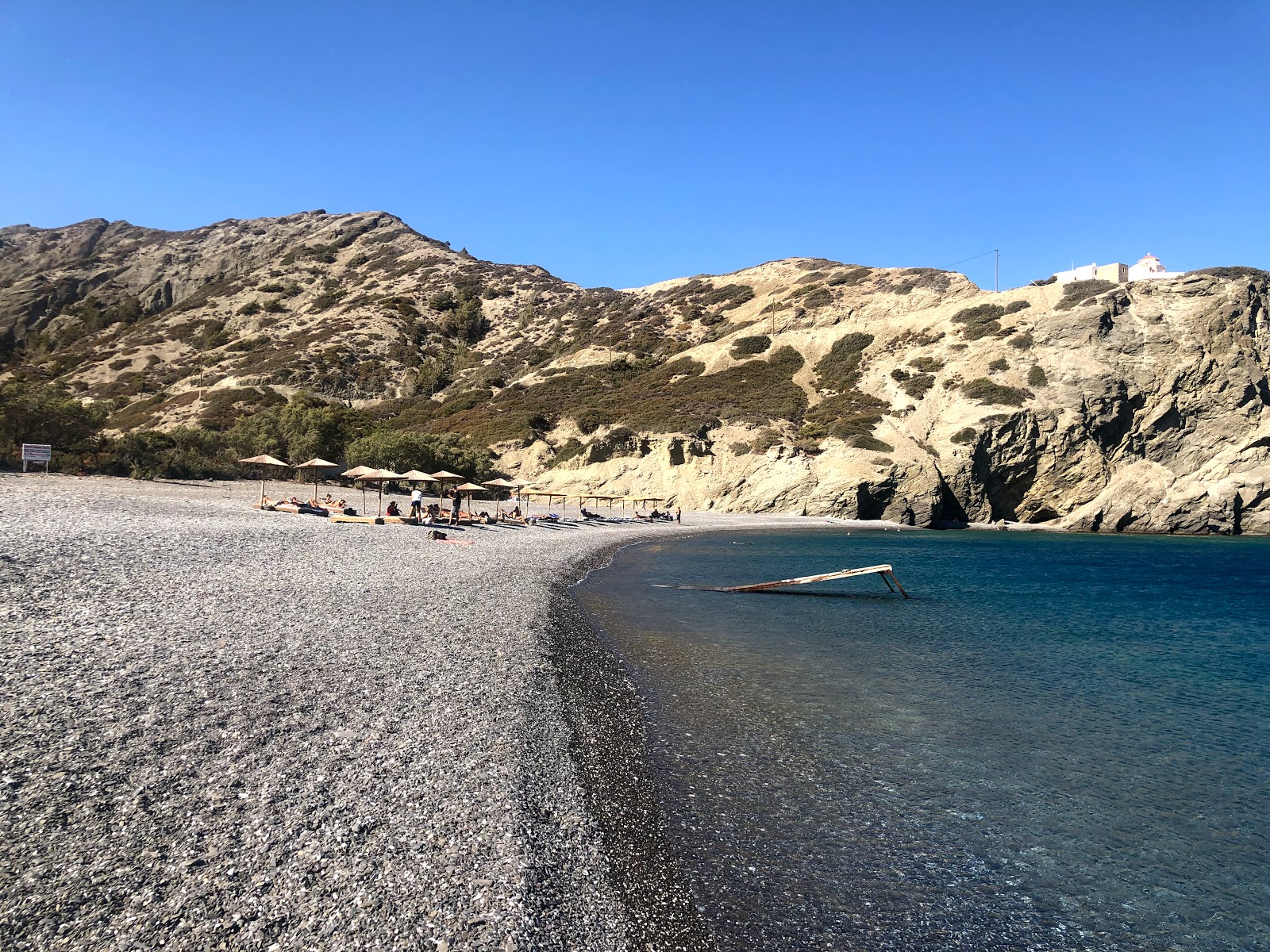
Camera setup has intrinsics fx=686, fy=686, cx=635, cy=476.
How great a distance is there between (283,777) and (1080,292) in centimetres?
6957

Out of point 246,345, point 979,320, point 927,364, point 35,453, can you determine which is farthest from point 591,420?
point 246,345

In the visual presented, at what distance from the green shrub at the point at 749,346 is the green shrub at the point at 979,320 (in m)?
17.8

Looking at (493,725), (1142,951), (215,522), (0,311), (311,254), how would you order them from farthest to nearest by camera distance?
(311,254) < (0,311) < (215,522) < (493,725) < (1142,951)

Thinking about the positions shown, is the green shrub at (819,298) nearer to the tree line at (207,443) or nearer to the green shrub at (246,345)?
the tree line at (207,443)

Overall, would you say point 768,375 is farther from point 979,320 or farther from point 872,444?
point 979,320

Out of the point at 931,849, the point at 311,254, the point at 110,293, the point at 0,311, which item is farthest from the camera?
the point at 311,254

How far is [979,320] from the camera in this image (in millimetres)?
61531

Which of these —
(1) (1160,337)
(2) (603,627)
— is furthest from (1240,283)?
(2) (603,627)

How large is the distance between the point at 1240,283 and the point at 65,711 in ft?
243

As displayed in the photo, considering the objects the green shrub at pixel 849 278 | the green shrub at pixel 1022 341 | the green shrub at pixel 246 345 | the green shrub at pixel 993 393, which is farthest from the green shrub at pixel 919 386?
the green shrub at pixel 246 345

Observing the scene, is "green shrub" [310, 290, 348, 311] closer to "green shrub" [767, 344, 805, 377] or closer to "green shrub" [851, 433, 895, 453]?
"green shrub" [767, 344, 805, 377]

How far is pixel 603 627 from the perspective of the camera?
14.6 metres

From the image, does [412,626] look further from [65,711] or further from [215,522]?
[215,522]

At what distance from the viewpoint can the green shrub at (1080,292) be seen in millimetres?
57656
